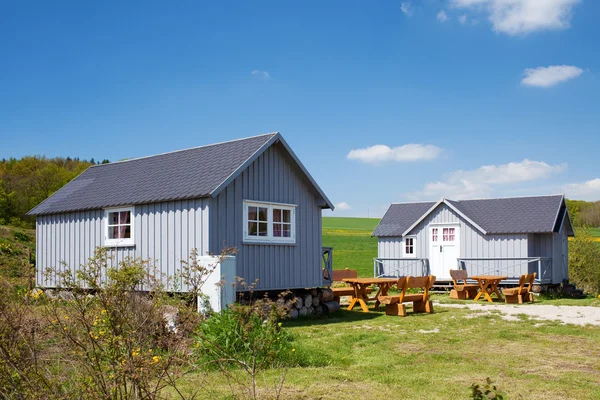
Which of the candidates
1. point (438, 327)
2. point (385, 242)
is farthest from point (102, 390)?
point (385, 242)

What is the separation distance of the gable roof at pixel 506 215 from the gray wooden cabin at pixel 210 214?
10618mm

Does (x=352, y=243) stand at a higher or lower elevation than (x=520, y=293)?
higher

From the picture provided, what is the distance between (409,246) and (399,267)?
107 centimetres

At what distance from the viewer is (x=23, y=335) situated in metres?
5.08

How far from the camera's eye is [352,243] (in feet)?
197

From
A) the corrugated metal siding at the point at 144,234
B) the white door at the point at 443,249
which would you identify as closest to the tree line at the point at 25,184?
the corrugated metal siding at the point at 144,234

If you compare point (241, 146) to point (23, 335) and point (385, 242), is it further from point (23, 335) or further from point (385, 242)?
point (385, 242)

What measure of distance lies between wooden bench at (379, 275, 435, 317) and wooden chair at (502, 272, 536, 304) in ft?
15.6

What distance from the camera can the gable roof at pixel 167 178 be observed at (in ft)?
47.5

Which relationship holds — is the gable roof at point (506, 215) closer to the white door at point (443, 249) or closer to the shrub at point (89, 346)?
the white door at point (443, 249)

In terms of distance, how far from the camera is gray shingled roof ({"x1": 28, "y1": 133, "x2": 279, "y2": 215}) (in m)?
14.6

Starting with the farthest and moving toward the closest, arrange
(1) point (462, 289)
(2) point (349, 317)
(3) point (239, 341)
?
(1) point (462, 289)
(2) point (349, 317)
(3) point (239, 341)

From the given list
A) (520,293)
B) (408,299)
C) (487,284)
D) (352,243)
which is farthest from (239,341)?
(352,243)

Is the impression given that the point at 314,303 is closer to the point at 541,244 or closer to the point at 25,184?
the point at 541,244
